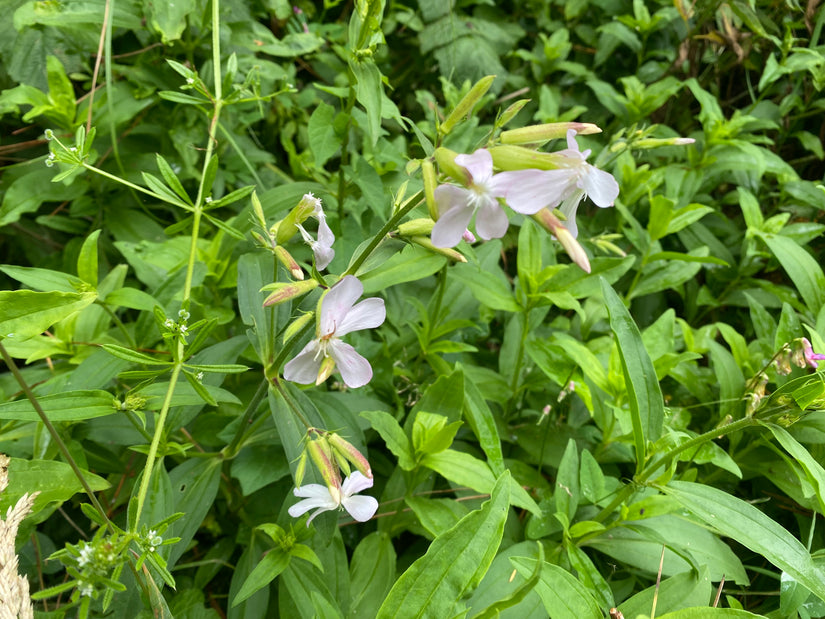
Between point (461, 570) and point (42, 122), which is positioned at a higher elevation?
point (42, 122)

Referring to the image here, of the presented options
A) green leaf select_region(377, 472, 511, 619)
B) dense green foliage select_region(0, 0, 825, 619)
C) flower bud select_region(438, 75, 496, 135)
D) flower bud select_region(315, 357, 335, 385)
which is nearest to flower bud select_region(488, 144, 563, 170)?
dense green foliage select_region(0, 0, 825, 619)

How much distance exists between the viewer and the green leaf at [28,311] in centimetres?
89

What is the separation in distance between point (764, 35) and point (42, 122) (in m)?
2.23

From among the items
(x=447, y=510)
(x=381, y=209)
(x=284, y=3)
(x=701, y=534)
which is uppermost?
(x=284, y=3)

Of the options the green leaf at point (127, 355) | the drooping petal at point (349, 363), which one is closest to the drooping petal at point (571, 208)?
the drooping petal at point (349, 363)

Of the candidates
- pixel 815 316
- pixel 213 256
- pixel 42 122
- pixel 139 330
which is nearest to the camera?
pixel 139 330

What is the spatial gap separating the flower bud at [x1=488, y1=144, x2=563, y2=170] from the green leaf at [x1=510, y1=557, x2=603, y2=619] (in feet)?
1.82

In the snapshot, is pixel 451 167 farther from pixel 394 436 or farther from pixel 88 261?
pixel 88 261

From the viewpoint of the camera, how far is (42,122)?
174 centimetres

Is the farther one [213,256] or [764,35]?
[764,35]

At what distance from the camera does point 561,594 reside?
887 millimetres

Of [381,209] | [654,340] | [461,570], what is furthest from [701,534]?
[381,209]

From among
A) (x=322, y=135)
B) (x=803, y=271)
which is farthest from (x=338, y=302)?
(x=803, y=271)

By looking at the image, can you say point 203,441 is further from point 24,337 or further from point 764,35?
point 764,35
